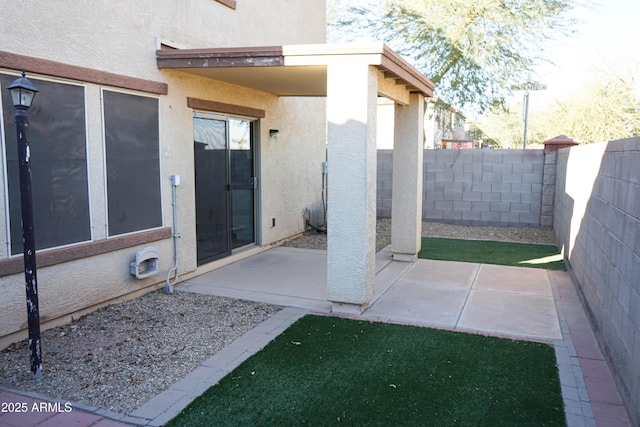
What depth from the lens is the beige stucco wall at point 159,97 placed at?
17.0 feet

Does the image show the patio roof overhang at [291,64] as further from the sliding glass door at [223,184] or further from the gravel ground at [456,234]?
the gravel ground at [456,234]

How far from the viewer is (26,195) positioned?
414 cm

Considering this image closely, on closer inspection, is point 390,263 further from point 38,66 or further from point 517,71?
point 517,71

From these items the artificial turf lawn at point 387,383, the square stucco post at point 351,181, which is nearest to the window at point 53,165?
the artificial turf lawn at point 387,383

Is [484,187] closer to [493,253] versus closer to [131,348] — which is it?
[493,253]

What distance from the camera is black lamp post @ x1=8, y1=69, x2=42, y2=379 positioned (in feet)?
13.2

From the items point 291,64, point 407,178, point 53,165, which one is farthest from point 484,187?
point 53,165

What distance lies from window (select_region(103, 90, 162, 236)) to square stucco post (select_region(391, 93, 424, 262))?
3990 millimetres

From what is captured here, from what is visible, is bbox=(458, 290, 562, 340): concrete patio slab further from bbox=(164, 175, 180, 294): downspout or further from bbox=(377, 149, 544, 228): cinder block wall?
bbox=(377, 149, 544, 228): cinder block wall

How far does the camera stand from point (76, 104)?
5.64 meters

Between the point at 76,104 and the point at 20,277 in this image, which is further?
the point at 76,104

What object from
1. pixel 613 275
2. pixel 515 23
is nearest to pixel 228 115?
pixel 613 275

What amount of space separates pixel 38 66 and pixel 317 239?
6.93 m

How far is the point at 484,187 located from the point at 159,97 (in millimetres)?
8479
